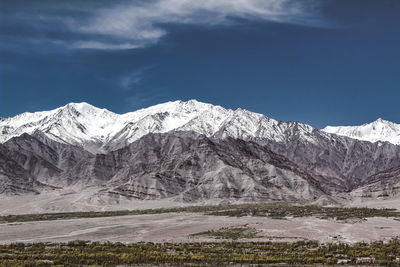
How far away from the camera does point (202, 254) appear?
186ft

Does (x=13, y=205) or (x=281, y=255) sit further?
(x=13, y=205)

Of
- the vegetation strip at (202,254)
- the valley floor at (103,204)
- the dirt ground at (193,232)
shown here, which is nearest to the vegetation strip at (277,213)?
the valley floor at (103,204)

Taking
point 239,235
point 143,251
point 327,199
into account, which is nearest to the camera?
point 143,251

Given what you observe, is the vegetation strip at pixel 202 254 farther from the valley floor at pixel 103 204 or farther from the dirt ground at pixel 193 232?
the valley floor at pixel 103 204

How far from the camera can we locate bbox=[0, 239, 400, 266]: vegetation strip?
51.9 m

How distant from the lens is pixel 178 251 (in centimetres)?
6047

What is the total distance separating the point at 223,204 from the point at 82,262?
136374 mm

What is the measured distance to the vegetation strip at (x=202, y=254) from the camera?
170 feet

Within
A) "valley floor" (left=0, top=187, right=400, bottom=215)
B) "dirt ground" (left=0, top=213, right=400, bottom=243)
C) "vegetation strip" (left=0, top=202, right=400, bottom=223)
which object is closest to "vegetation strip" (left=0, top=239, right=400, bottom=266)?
"dirt ground" (left=0, top=213, right=400, bottom=243)

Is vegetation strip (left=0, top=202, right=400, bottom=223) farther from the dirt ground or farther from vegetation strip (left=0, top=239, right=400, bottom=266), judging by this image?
vegetation strip (left=0, top=239, right=400, bottom=266)

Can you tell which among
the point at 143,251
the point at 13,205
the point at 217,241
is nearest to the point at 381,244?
the point at 217,241

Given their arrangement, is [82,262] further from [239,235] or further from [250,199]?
[250,199]

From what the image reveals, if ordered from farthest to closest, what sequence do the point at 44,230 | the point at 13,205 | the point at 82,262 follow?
1. the point at 13,205
2. the point at 44,230
3. the point at 82,262

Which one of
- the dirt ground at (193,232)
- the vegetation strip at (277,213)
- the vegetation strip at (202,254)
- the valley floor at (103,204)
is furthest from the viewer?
the valley floor at (103,204)
